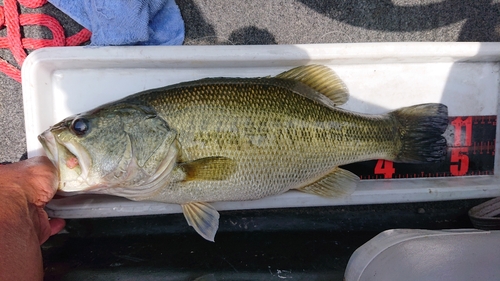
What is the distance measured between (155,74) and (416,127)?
1204mm

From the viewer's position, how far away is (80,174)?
49.6 inches

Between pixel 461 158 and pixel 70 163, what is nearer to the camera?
pixel 70 163

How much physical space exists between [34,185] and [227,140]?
2.41ft

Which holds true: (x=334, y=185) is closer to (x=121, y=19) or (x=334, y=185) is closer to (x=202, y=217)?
(x=202, y=217)

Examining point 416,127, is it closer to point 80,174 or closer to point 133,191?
point 133,191

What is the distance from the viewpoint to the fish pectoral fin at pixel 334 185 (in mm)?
1590

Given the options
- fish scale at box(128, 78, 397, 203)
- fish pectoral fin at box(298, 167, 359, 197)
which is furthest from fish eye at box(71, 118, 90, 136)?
fish pectoral fin at box(298, 167, 359, 197)

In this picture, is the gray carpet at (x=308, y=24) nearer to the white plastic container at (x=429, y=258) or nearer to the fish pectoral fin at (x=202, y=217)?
the fish pectoral fin at (x=202, y=217)

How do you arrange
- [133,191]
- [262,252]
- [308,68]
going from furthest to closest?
1. [262,252]
2. [308,68]
3. [133,191]

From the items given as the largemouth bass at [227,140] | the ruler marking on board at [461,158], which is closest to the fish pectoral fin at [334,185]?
the largemouth bass at [227,140]

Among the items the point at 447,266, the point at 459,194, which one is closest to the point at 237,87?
the point at 447,266

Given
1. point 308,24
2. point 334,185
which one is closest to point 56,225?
point 334,185

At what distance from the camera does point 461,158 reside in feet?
6.03

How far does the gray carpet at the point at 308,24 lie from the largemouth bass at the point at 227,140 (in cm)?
51
